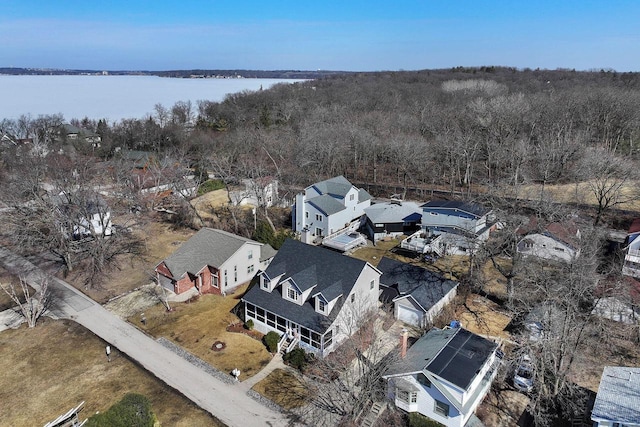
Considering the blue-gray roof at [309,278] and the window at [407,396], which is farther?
the blue-gray roof at [309,278]

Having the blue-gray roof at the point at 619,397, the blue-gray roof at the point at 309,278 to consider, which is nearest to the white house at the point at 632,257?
the blue-gray roof at the point at 619,397

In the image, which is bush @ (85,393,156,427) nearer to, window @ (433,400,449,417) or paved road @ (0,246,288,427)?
paved road @ (0,246,288,427)

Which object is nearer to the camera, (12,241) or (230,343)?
(230,343)

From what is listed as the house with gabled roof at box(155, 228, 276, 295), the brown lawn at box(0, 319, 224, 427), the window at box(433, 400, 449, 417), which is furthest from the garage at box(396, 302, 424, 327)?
the brown lawn at box(0, 319, 224, 427)

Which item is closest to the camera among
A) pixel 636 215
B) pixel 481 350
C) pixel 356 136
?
pixel 481 350

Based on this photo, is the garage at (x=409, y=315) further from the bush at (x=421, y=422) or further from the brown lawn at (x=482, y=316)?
→ the bush at (x=421, y=422)

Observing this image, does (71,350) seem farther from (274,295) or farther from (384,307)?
(384,307)

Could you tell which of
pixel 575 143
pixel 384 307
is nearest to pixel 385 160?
pixel 575 143
